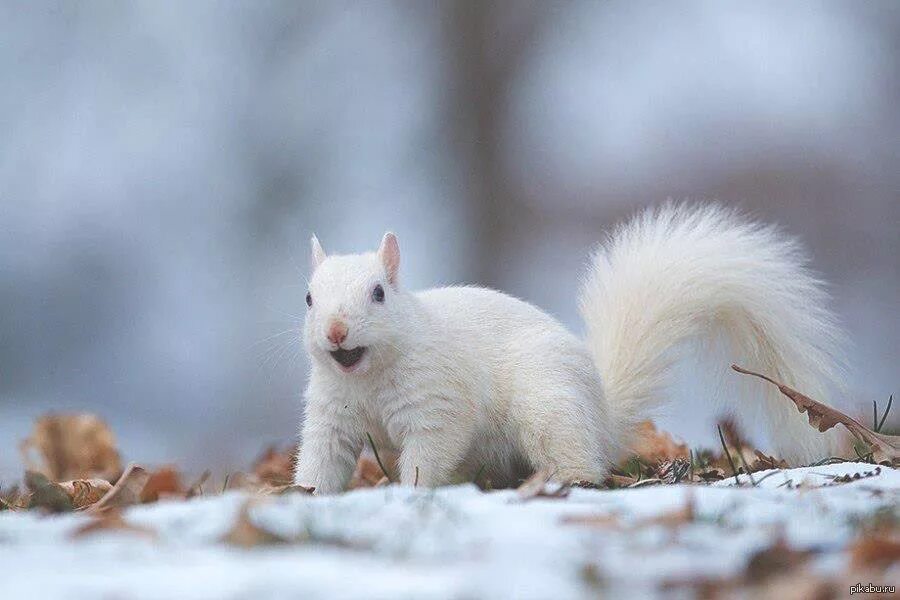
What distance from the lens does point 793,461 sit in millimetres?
3578

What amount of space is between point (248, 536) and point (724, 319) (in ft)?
7.81

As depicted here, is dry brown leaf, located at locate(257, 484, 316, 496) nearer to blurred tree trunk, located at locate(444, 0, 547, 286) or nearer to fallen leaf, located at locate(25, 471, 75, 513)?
fallen leaf, located at locate(25, 471, 75, 513)

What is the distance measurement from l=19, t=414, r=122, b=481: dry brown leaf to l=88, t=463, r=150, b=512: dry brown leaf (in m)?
1.93

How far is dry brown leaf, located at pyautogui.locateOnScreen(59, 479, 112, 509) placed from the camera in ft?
10.7

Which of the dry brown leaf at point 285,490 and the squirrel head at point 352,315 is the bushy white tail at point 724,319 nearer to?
the squirrel head at point 352,315

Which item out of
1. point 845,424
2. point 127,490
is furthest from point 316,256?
Result: point 845,424

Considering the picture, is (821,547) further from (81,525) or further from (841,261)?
(841,261)

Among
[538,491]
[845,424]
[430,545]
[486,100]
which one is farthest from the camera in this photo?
[486,100]

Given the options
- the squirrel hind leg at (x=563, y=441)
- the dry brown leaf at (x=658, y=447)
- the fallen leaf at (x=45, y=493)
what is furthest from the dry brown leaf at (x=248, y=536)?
the dry brown leaf at (x=658, y=447)

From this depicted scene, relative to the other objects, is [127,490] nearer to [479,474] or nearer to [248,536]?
[479,474]

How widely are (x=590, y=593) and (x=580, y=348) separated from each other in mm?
2049

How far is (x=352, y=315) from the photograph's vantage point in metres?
3.08

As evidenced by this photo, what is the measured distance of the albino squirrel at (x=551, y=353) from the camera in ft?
10.6

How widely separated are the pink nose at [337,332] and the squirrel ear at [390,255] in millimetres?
392
